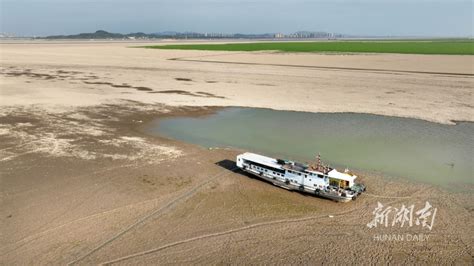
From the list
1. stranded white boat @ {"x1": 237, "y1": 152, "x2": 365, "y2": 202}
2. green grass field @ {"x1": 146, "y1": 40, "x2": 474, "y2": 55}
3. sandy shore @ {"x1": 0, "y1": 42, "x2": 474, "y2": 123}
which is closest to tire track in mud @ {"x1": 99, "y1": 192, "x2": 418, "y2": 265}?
stranded white boat @ {"x1": 237, "y1": 152, "x2": 365, "y2": 202}

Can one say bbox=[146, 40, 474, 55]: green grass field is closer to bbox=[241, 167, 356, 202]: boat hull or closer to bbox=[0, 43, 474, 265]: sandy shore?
bbox=[0, 43, 474, 265]: sandy shore

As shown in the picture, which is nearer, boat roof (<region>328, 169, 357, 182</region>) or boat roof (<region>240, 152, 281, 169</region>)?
boat roof (<region>328, 169, 357, 182</region>)

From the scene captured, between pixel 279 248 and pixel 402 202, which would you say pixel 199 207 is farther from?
pixel 402 202

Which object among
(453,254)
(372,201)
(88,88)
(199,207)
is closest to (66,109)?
(88,88)

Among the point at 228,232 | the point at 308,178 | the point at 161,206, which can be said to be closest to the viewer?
the point at 228,232

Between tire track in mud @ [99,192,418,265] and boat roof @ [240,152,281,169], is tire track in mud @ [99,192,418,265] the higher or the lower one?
the lower one

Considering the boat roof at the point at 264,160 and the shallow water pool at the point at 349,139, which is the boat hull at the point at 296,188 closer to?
the boat roof at the point at 264,160

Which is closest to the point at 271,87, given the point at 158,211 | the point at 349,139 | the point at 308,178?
the point at 349,139

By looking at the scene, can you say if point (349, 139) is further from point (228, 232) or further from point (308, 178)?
point (228, 232)

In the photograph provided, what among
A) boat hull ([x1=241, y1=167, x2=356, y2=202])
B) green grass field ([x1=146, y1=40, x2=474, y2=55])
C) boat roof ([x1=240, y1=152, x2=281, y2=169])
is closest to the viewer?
boat hull ([x1=241, y1=167, x2=356, y2=202])

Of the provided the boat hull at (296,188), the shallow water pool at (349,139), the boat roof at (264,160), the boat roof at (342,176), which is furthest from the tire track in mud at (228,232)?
the shallow water pool at (349,139)
